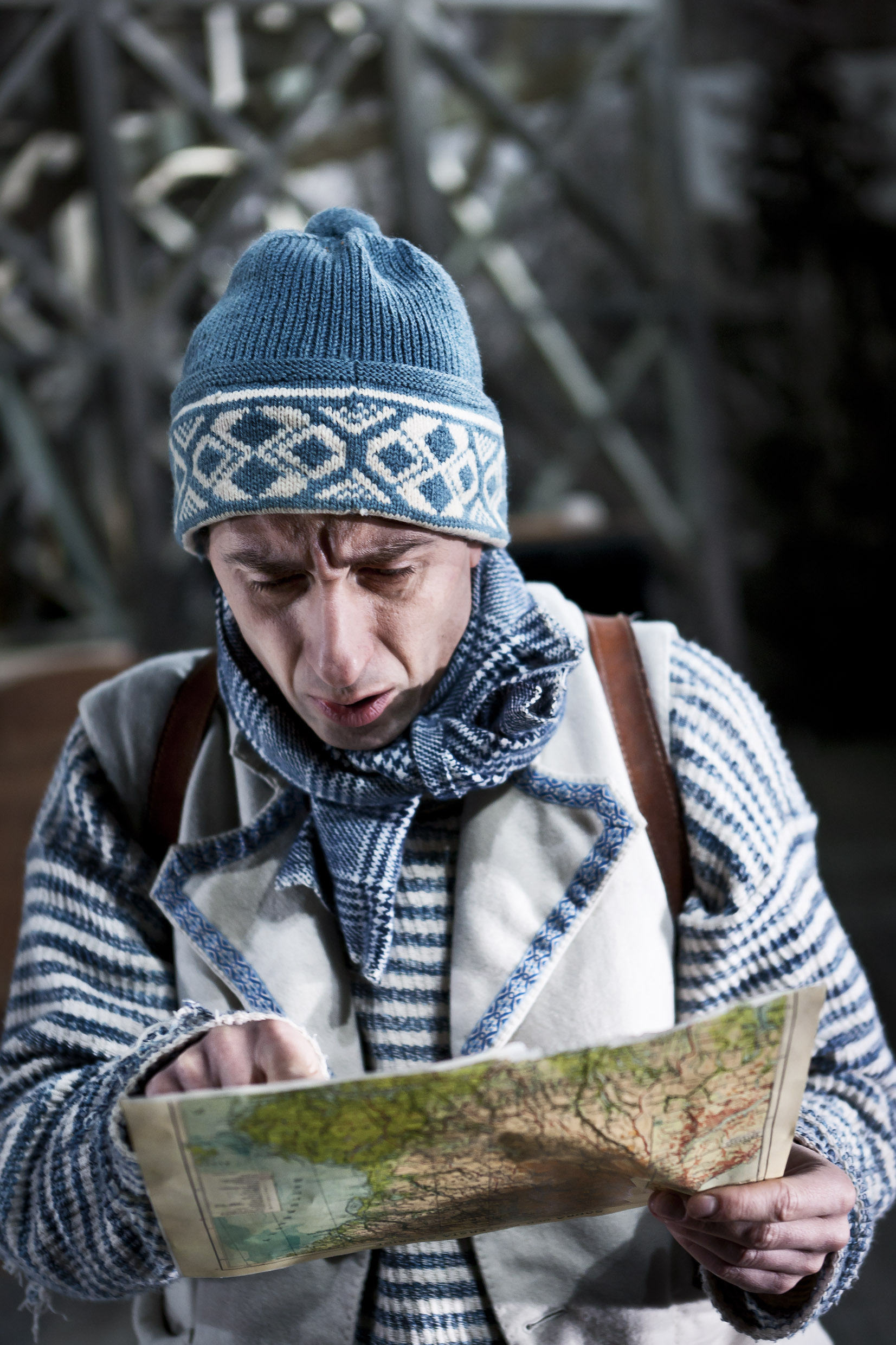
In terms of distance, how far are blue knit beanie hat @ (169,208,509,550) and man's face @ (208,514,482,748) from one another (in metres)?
0.03

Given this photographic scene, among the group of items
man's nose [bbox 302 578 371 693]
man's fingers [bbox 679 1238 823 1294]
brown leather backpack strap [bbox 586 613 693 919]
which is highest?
man's nose [bbox 302 578 371 693]

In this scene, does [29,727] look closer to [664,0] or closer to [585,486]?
[585,486]

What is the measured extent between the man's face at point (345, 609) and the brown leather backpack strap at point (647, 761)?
0.20 m

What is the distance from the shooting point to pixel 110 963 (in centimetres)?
123

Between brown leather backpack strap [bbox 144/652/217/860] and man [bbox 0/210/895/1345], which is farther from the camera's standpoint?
brown leather backpack strap [bbox 144/652/217/860]

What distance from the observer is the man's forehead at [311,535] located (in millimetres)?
1096

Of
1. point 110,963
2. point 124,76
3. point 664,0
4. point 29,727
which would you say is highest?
point 664,0

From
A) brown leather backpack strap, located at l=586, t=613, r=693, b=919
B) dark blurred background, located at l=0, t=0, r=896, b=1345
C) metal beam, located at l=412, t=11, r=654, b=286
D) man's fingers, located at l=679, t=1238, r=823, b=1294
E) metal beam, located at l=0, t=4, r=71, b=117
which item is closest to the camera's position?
man's fingers, located at l=679, t=1238, r=823, b=1294

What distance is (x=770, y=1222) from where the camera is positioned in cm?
103

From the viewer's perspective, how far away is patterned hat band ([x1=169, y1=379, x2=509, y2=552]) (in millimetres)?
1066

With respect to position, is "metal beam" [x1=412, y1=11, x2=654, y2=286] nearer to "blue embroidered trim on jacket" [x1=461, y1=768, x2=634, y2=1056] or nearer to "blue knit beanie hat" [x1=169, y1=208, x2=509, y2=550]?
"blue knit beanie hat" [x1=169, y1=208, x2=509, y2=550]

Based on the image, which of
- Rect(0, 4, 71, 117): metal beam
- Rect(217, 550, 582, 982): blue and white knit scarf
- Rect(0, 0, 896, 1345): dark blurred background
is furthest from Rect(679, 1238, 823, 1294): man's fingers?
Rect(0, 4, 71, 117): metal beam

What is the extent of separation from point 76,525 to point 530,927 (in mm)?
3771

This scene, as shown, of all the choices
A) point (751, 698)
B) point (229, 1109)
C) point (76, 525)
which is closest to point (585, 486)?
point (76, 525)
